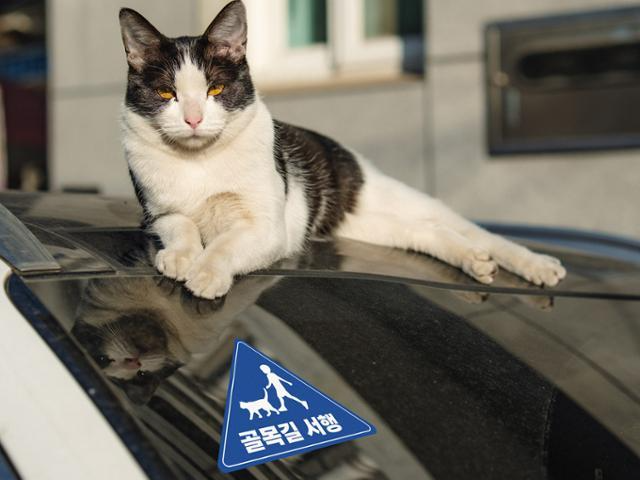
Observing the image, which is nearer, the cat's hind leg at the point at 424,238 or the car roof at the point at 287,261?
the car roof at the point at 287,261

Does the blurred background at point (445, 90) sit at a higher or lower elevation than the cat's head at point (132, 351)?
higher

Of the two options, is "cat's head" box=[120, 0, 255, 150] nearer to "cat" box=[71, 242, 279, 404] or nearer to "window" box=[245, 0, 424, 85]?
"cat" box=[71, 242, 279, 404]

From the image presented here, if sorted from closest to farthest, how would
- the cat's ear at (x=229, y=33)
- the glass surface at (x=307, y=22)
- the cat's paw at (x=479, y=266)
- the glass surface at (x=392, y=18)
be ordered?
the cat's paw at (x=479, y=266) < the cat's ear at (x=229, y=33) < the glass surface at (x=392, y=18) < the glass surface at (x=307, y=22)

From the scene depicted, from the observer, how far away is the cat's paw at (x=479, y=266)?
5.29 ft

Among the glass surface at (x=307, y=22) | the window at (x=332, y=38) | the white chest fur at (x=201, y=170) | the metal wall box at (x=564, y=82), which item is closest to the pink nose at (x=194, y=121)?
the white chest fur at (x=201, y=170)

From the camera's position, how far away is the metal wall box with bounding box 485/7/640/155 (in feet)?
13.8

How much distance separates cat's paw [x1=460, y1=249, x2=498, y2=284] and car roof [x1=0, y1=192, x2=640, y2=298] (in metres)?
0.02

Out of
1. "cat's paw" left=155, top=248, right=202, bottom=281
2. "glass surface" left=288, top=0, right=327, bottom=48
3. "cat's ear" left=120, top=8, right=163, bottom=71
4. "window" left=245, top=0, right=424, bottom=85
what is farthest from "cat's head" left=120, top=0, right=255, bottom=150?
"glass surface" left=288, top=0, right=327, bottom=48

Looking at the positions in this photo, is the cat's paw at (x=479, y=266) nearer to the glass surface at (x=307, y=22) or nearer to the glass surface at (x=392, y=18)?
the glass surface at (x=392, y=18)

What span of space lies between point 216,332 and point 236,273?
0.28m

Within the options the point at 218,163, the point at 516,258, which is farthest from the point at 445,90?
the point at 218,163

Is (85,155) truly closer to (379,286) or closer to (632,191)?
(632,191)

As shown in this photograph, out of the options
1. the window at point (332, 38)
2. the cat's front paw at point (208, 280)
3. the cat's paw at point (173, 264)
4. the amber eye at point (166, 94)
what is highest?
the window at point (332, 38)

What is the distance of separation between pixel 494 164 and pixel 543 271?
293 centimetres
